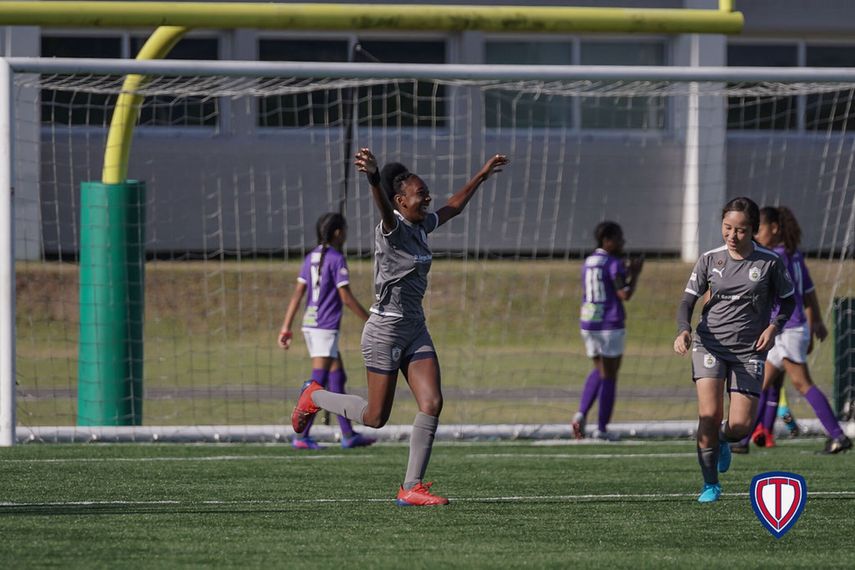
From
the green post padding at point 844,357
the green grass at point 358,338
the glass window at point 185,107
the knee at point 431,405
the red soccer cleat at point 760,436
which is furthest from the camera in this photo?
Result: the glass window at point 185,107

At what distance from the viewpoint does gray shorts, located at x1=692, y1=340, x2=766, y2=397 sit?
7684mm

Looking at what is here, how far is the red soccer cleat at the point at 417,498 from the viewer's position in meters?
7.43

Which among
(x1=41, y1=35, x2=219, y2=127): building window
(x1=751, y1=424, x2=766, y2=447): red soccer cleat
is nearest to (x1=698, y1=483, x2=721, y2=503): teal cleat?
(x1=751, y1=424, x2=766, y2=447): red soccer cleat

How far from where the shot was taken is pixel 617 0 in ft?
76.0

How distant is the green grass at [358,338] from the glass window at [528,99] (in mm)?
3146

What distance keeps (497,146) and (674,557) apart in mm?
16735

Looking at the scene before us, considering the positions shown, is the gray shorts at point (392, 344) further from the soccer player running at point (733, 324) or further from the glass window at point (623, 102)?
the glass window at point (623, 102)

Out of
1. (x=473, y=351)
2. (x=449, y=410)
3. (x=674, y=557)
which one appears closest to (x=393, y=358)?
(x=674, y=557)

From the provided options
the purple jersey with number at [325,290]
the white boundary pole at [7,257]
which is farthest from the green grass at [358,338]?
the purple jersey with number at [325,290]

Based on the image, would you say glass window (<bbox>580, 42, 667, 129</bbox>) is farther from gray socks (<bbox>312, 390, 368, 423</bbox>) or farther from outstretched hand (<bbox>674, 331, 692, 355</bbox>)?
outstretched hand (<bbox>674, 331, 692, 355</bbox>)

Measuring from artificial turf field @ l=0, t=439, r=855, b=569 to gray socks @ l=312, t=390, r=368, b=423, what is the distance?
510 millimetres

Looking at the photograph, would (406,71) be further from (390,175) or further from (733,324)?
(733,324)

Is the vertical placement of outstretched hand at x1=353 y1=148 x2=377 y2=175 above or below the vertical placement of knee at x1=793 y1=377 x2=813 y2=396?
above

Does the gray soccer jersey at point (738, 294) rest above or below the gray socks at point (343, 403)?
above
